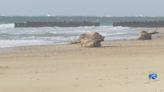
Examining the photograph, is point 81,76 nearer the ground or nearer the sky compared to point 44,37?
nearer the sky

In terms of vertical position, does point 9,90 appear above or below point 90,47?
above

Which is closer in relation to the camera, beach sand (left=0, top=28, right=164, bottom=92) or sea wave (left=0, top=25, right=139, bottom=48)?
beach sand (left=0, top=28, right=164, bottom=92)

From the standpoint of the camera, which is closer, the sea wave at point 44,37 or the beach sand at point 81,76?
the beach sand at point 81,76

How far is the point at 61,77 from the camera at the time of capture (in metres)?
14.1

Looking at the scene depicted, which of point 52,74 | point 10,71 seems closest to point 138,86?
point 52,74

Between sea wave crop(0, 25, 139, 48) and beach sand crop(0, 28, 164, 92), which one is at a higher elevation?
beach sand crop(0, 28, 164, 92)

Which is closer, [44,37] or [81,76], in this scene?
[81,76]

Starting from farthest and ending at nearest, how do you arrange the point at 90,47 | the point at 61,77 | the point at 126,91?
1. the point at 90,47
2. the point at 61,77
3. the point at 126,91

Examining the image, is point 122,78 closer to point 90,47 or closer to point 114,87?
point 114,87

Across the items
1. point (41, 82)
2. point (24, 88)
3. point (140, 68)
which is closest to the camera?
point (24, 88)

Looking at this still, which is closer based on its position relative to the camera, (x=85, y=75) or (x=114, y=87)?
(x=114, y=87)

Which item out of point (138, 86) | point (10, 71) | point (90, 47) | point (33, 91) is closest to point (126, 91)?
point (138, 86)

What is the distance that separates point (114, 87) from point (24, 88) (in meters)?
2.07

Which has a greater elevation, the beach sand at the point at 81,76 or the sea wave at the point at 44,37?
the beach sand at the point at 81,76
